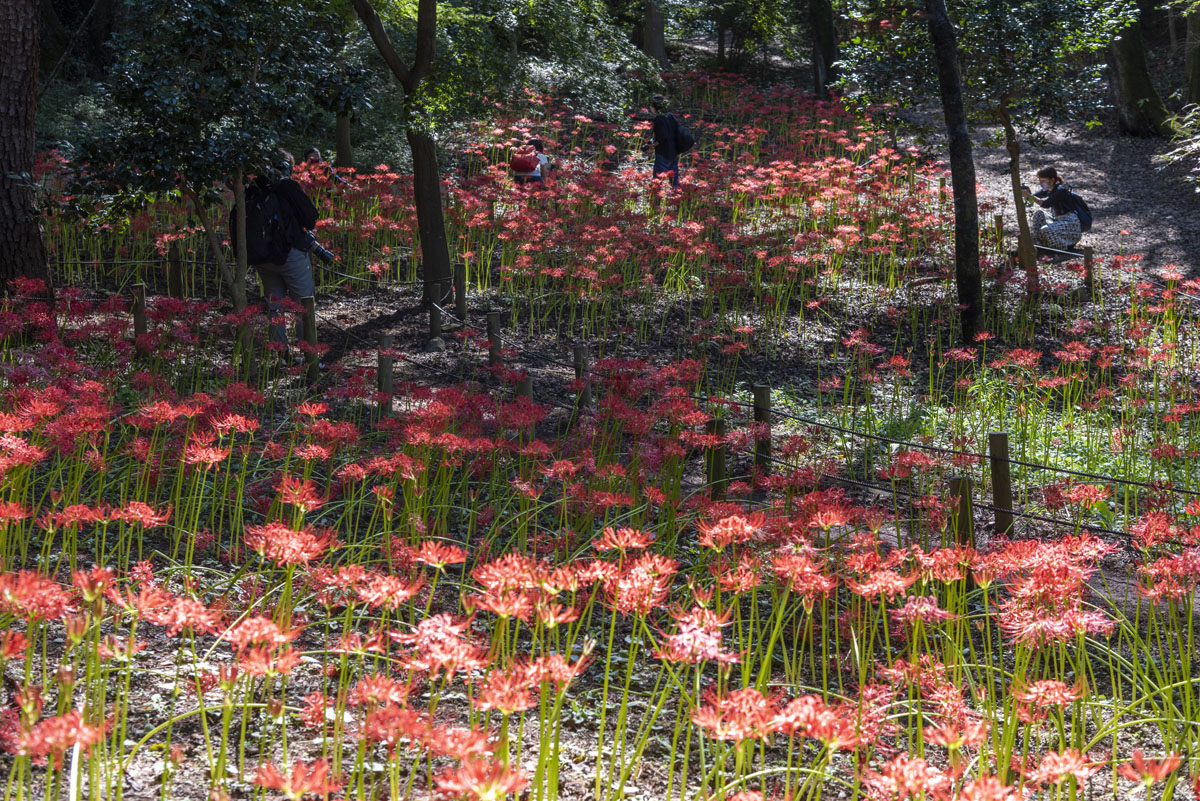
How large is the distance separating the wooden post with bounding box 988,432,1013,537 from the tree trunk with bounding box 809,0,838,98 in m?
16.9

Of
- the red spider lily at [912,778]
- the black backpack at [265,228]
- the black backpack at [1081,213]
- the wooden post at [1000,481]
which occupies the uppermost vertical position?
the black backpack at [1081,213]

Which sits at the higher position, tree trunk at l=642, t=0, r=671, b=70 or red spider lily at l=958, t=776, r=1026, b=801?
tree trunk at l=642, t=0, r=671, b=70

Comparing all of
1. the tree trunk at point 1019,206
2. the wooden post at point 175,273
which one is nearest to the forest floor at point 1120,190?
the tree trunk at point 1019,206

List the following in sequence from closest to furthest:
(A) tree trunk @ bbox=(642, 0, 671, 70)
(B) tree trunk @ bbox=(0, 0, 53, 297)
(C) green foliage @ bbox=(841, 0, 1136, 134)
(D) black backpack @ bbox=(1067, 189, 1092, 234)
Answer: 1. (B) tree trunk @ bbox=(0, 0, 53, 297)
2. (C) green foliage @ bbox=(841, 0, 1136, 134)
3. (D) black backpack @ bbox=(1067, 189, 1092, 234)
4. (A) tree trunk @ bbox=(642, 0, 671, 70)

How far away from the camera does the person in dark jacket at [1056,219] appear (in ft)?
38.1

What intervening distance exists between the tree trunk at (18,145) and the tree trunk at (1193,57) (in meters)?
16.5

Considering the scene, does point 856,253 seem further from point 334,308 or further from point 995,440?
point 995,440

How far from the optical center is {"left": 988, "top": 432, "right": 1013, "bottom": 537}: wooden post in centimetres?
514

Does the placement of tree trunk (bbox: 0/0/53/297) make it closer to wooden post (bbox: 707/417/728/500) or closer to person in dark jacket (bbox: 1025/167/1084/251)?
wooden post (bbox: 707/417/728/500)

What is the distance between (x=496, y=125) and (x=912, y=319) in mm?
6961

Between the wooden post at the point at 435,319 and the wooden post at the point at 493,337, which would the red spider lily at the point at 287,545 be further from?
the wooden post at the point at 435,319

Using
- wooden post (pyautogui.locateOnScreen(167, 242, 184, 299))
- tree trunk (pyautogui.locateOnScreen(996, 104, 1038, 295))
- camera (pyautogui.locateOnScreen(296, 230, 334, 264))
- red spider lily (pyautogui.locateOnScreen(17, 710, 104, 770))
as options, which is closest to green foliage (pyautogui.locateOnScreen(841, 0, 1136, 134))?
tree trunk (pyautogui.locateOnScreen(996, 104, 1038, 295))

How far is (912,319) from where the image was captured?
10234 millimetres

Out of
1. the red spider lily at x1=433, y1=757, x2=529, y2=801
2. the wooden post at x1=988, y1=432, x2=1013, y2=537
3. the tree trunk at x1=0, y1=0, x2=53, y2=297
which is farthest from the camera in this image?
the tree trunk at x1=0, y1=0, x2=53, y2=297
